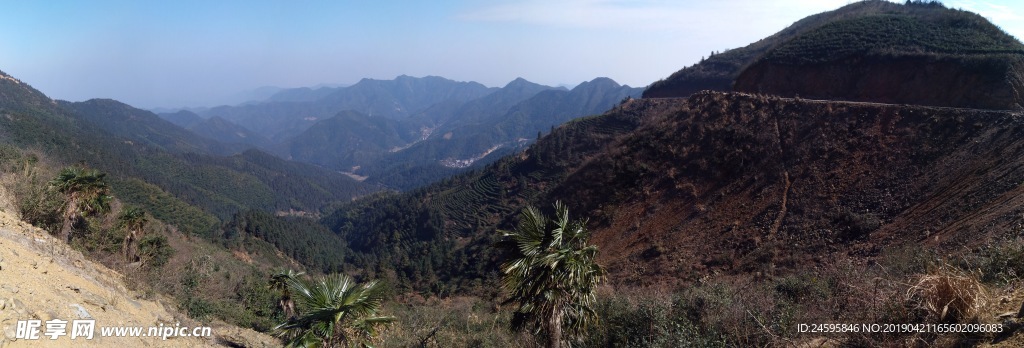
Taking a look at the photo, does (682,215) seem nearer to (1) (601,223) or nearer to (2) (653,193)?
(2) (653,193)

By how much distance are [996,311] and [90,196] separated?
2950 centimetres

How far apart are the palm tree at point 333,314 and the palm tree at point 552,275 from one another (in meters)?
2.80

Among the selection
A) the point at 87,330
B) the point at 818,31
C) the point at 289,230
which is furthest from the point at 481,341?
the point at 289,230

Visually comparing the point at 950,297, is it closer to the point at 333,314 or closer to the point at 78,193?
the point at 333,314

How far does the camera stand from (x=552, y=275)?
7.98 meters

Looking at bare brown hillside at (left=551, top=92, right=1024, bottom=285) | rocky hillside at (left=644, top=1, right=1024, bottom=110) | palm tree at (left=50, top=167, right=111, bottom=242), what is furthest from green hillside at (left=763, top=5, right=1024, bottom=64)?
palm tree at (left=50, top=167, right=111, bottom=242)

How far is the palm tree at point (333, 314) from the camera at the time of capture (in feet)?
27.4

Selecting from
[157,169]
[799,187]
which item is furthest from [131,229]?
[157,169]

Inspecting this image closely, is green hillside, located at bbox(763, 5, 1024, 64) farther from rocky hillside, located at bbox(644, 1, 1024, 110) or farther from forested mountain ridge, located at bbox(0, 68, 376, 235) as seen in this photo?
forested mountain ridge, located at bbox(0, 68, 376, 235)

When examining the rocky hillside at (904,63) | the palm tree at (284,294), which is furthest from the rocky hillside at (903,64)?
the palm tree at (284,294)

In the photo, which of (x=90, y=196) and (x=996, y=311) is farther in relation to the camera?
(x=90, y=196)

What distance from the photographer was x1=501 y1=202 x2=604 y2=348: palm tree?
802cm

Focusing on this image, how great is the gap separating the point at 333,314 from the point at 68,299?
5.35 meters

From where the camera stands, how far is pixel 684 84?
62.7 metres
